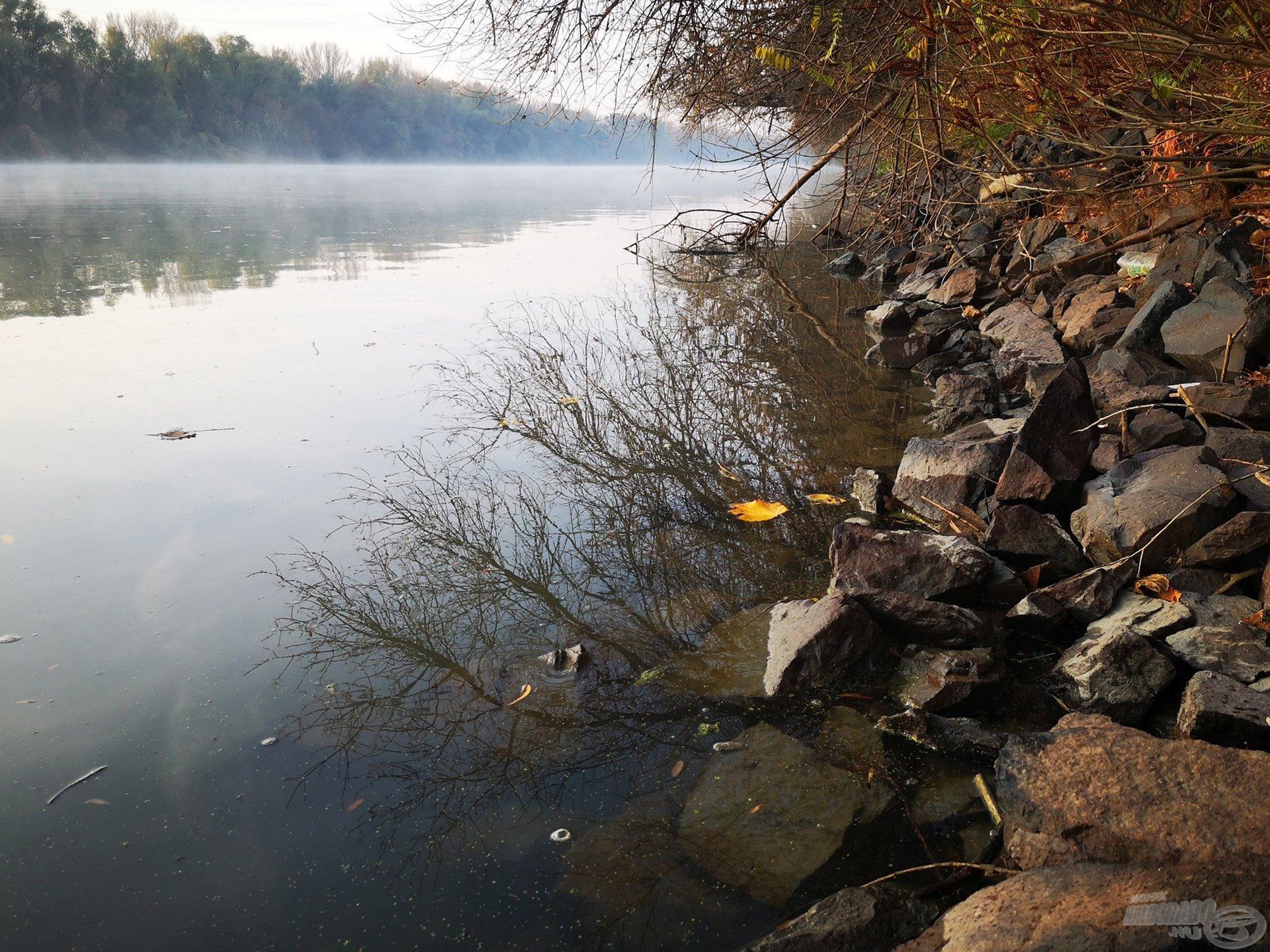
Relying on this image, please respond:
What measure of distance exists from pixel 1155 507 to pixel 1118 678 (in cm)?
88

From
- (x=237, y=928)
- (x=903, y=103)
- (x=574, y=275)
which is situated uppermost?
(x=903, y=103)

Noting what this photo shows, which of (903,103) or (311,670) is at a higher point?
(903,103)

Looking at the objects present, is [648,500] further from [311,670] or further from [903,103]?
[903,103]

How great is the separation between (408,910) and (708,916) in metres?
0.70

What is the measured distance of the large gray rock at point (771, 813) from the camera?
1.99m

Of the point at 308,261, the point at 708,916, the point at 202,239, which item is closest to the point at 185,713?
the point at 708,916

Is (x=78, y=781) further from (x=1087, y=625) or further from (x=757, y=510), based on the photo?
(x=1087, y=625)

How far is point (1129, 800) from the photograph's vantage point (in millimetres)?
1877

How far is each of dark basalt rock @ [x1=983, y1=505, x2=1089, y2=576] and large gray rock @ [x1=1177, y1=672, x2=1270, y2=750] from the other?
34.6 inches

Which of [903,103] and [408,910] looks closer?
[408,910]

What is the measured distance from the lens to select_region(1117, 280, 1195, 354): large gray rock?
188 inches

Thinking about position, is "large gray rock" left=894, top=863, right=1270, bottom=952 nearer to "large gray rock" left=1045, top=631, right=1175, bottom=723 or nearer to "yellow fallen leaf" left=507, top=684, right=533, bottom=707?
"large gray rock" left=1045, top=631, right=1175, bottom=723

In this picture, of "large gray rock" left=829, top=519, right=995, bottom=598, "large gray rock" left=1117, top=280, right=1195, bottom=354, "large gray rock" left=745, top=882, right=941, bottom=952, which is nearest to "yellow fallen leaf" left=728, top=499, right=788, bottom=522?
"large gray rock" left=829, top=519, right=995, bottom=598

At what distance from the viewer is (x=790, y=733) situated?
8.07 ft
